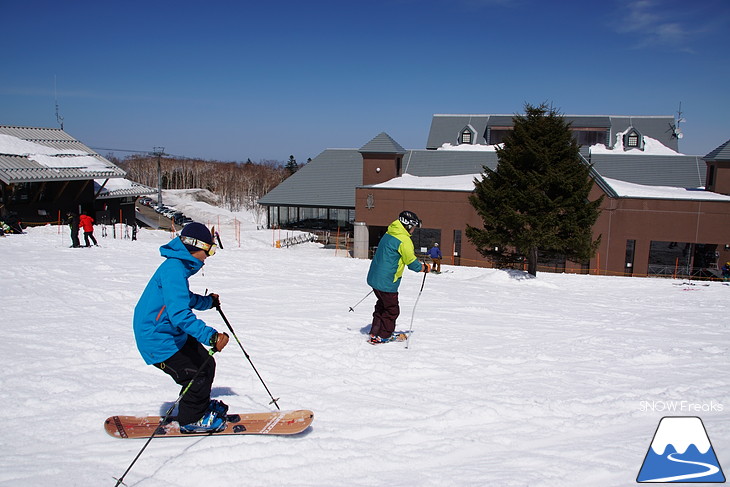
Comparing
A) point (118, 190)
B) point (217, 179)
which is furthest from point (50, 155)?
point (217, 179)

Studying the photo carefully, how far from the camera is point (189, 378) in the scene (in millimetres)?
4047

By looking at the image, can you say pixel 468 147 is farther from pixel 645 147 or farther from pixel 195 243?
pixel 195 243

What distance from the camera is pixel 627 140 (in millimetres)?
45031

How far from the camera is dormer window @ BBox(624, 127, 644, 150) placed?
4453 cm

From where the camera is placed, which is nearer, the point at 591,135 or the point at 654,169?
the point at 654,169

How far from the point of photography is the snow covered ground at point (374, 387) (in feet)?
12.0

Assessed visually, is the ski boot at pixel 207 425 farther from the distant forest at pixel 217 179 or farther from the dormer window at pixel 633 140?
the distant forest at pixel 217 179

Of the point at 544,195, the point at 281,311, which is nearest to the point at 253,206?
the point at 544,195

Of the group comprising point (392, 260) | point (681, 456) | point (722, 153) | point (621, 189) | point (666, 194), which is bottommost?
point (681, 456)

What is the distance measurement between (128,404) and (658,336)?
7.68 metres

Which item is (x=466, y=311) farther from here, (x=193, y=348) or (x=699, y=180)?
(x=699, y=180)

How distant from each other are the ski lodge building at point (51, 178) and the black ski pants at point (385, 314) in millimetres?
21110

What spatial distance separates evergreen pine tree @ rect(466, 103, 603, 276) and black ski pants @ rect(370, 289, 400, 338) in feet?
33.6

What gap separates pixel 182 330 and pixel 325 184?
3562 centimetres
